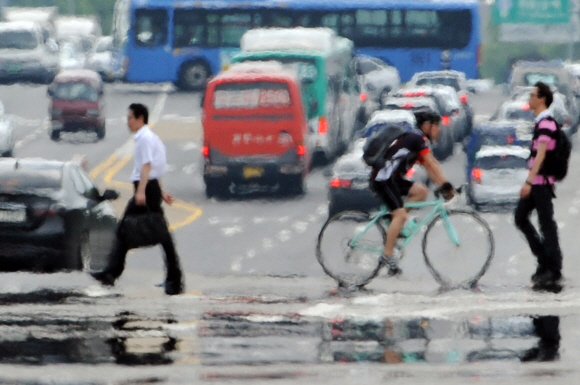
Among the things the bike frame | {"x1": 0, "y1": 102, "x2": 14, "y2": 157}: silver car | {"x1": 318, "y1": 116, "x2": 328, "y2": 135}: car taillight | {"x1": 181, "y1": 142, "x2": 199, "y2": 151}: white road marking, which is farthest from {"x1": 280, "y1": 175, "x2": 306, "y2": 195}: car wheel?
the bike frame

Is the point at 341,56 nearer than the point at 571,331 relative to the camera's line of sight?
No

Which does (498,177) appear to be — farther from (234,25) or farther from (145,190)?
(234,25)

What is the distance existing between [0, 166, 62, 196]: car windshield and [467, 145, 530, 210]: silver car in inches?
501

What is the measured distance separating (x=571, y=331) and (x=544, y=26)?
81586 millimetres

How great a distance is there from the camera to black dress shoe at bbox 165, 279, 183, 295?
12898 mm

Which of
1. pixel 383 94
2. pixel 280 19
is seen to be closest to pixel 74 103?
pixel 383 94

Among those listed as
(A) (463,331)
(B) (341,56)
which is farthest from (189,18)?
(A) (463,331)

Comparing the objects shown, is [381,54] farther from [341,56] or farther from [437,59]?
[341,56]

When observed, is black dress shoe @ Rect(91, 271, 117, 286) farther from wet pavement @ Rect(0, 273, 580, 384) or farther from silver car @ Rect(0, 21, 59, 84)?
silver car @ Rect(0, 21, 59, 84)

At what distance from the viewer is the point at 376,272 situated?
1307 centimetres

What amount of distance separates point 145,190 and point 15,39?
38.3 metres

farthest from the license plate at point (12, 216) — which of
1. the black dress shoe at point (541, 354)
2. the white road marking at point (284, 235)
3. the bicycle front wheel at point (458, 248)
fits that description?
the white road marking at point (284, 235)

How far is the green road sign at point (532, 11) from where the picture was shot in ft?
276

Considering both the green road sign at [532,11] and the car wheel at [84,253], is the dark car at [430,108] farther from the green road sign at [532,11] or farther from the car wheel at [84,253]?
the green road sign at [532,11]
